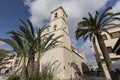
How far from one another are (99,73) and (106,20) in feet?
46.3

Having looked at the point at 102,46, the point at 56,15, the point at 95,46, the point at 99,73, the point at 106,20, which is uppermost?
the point at 56,15

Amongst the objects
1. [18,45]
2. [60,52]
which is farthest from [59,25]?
[18,45]

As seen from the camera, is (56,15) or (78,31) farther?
(56,15)

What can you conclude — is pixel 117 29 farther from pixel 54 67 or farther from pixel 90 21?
pixel 54 67

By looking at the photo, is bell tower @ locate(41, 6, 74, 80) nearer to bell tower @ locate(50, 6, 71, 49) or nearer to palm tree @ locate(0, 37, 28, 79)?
bell tower @ locate(50, 6, 71, 49)

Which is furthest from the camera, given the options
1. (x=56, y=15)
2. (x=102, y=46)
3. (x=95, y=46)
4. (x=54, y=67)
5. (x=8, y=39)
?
(x=56, y=15)

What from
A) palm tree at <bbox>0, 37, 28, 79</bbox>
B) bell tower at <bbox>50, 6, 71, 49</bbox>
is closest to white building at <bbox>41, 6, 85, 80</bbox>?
bell tower at <bbox>50, 6, 71, 49</bbox>

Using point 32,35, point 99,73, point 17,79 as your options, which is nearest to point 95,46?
point 99,73

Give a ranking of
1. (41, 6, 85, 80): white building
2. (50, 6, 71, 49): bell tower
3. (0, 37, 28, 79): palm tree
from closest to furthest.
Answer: (0, 37, 28, 79): palm tree, (41, 6, 85, 80): white building, (50, 6, 71, 49): bell tower

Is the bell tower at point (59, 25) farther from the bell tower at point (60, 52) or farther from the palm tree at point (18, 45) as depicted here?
the palm tree at point (18, 45)

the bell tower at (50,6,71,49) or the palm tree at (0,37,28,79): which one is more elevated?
the bell tower at (50,6,71,49)

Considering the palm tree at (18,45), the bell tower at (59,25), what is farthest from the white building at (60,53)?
the palm tree at (18,45)

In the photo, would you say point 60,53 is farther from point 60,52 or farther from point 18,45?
point 18,45

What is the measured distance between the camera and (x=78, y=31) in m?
19.3
